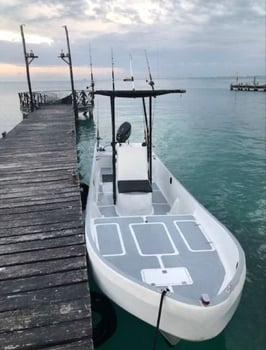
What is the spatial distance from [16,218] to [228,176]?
36.0 feet

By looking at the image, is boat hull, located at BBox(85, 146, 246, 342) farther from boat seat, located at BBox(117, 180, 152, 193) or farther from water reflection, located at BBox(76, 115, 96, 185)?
water reflection, located at BBox(76, 115, 96, 185)

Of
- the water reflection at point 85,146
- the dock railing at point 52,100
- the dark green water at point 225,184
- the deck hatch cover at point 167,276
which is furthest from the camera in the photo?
the dock railing at point 52,100

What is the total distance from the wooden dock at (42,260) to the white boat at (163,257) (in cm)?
48

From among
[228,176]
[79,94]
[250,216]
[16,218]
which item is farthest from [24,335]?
[79,94]

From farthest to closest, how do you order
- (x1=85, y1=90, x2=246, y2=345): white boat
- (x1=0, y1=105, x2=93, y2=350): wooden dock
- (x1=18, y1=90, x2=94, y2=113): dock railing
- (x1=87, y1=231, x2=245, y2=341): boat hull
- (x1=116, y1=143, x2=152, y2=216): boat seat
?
1. (x1=18, y1=90, x2=94, y2=113): dock railing
2. (x1=116, y1=143, x2=152, y2=216): boat seat
3. (x1=85, y1=90, x2=246, y2=345): white boat
4. (x1=87, y1=231, x2=245, y2=341): boat hull
5. (x1=0, y1=105, x2=93, y2=350): wooden dock

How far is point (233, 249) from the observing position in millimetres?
5066

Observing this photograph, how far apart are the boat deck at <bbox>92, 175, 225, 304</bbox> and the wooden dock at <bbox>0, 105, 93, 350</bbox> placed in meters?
0.69

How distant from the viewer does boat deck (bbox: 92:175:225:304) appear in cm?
482

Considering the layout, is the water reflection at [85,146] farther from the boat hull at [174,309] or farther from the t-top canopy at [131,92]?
the boat hull at [174,309]

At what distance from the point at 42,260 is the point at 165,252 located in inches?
86.0

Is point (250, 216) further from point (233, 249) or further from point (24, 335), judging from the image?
point (24, 335)

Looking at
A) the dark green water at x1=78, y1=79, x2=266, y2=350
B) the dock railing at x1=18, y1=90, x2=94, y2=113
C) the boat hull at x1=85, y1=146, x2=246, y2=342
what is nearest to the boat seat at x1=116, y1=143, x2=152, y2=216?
the boat hull at x1=85, y1=146, x2=246, y2=342

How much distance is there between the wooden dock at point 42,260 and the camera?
3.52 meters

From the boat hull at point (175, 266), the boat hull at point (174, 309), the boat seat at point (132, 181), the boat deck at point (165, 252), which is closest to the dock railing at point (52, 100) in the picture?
the boat seat at point (132, 181)
